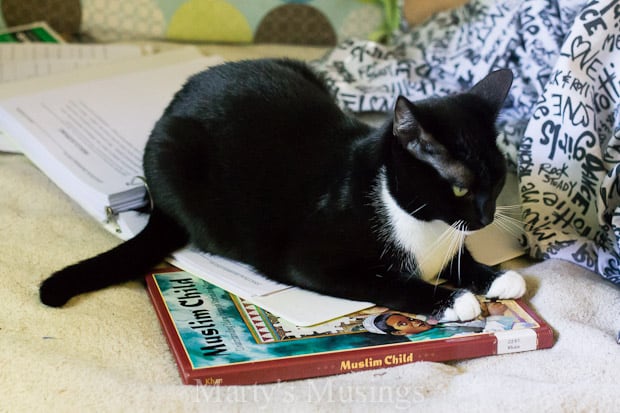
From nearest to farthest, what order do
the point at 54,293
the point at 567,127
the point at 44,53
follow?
1. the point at 54,293
2. the point at 567,127
3. the point at 44,53

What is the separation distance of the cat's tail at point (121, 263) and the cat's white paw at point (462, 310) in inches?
16.0

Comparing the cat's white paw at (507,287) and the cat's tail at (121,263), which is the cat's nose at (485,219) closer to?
the cat's white paw at (507,287)

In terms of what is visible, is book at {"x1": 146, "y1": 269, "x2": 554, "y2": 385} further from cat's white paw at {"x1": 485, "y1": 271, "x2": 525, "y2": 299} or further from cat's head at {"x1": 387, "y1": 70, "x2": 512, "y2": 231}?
cat's head at {"x1": 387, "y1": 70, "x2": 512, "y2": 231}

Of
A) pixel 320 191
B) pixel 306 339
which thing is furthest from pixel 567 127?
pixel 306 339

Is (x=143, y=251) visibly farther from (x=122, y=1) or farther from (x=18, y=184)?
(x=122, y=1)

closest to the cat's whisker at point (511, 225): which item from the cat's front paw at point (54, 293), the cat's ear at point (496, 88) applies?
the cat's ear at point (496, 88)

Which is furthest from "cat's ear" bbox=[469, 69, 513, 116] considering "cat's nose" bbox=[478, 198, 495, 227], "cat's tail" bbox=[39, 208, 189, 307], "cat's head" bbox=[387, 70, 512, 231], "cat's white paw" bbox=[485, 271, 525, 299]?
"cat's tail" bbox=[39, 208, 189, 307]

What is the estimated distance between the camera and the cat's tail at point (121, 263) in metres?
1.08

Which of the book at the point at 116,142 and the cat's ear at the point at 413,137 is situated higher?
the cat's ear at the point at 413,137

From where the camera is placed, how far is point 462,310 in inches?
41.0

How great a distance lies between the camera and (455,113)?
3.32ft

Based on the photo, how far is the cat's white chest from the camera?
42.2 inches

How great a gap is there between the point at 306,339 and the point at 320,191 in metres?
0.21

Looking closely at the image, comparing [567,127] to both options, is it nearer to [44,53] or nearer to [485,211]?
[485,211]
